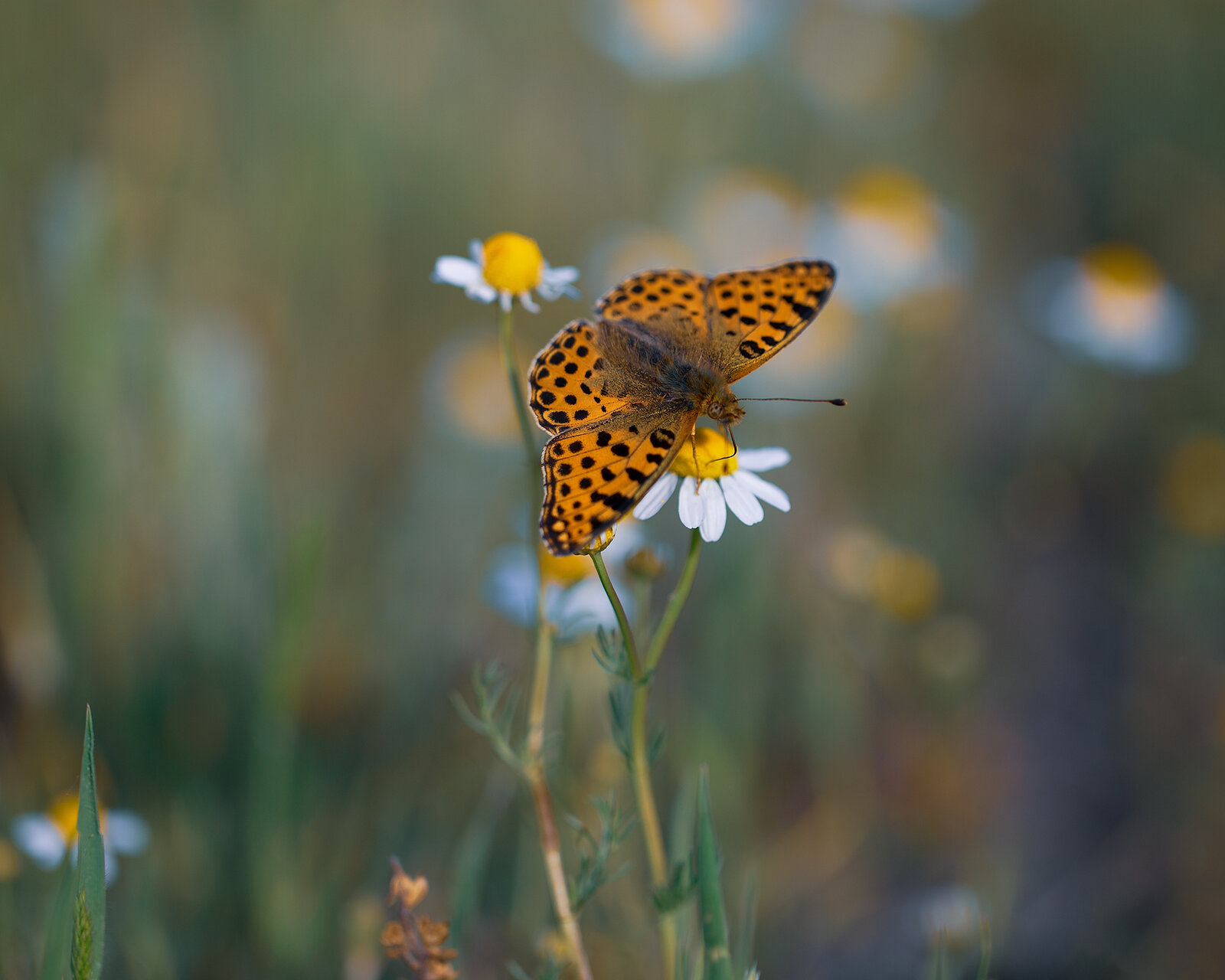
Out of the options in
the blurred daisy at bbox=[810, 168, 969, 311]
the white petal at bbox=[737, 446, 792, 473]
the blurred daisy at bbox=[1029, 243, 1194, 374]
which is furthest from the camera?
the blurred daisy at bbox=[810, 168, 969, 311]

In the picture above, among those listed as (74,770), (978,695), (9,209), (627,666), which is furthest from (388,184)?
(627,666)

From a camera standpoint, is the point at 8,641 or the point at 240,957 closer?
the point at 240,957

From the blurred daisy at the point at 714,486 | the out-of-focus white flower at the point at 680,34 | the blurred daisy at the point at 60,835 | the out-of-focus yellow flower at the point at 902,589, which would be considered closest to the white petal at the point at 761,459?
the blurred daisy at the point at 714,486

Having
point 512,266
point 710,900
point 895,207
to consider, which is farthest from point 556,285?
point 895,207

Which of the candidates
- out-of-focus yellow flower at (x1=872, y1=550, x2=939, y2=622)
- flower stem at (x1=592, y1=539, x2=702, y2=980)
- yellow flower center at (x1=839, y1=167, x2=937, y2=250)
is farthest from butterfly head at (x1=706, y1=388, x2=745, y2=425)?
yellow flower center at (x1=839, y1=167, x2=937, y2=250)

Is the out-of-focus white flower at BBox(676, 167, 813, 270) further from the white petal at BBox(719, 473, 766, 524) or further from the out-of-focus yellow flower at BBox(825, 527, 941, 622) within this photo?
the white petal at BBox(719, 473, 766, 524)

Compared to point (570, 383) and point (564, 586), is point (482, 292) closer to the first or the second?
point (570, 383)

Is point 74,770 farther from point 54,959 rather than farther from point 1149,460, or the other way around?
point 1149,460

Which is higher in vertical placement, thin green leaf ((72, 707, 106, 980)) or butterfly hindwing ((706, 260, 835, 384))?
butterfly hindwing ((706, 260, 835, 384))
